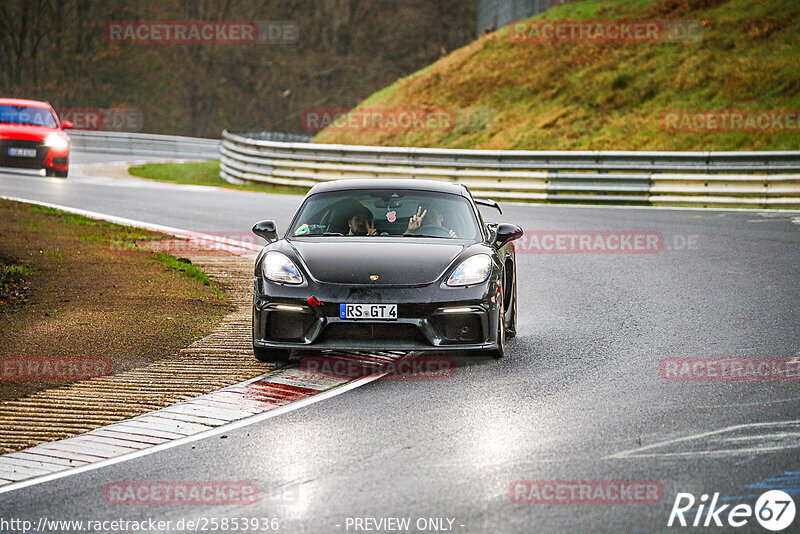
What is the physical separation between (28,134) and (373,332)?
66.7ft

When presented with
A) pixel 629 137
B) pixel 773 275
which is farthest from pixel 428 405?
pixel 629 137

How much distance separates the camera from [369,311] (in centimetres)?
820

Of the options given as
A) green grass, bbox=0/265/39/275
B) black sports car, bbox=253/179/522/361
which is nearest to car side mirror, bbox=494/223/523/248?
black sports car, bbox=253/179/522/361

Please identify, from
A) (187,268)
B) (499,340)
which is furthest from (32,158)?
(499,340)

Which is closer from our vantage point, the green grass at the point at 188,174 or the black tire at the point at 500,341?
the black tire at the point at 500,341

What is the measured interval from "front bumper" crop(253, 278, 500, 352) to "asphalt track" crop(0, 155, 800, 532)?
31 cm

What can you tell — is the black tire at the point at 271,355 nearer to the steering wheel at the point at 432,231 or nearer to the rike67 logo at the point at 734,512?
the steering wheel at the point at 432,231

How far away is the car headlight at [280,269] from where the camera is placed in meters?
8.52

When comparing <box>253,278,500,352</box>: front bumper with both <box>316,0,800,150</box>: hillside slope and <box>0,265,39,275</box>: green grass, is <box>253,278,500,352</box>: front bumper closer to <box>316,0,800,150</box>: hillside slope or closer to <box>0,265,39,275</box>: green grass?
<box>0,265,39,275</box>: green grass

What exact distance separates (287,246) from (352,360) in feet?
3.38

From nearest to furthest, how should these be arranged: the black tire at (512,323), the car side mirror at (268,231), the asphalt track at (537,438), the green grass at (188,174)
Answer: the asphalt track at (537,438)
the car side mirror at (268,231)
the black tire at (512,323)
the green grass at (188,174)

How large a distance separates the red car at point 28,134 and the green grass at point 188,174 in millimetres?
3683

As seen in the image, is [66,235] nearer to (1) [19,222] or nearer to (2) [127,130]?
(1) [19,222]

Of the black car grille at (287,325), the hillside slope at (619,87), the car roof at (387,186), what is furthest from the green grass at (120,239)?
the hillside slope at (619,87)
